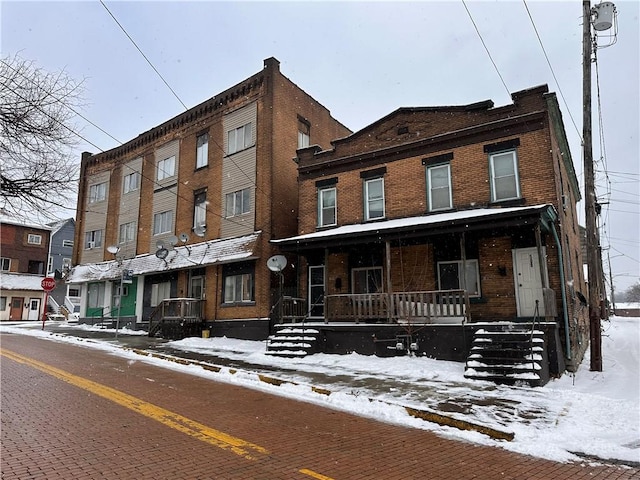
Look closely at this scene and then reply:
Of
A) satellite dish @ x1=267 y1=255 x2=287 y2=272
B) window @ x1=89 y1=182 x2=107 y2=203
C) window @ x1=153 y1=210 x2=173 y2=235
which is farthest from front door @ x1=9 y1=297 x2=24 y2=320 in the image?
satellite dish @ x1=267 y1=255 x2=287 y2=272

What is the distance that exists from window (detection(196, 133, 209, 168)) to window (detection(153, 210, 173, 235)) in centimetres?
341

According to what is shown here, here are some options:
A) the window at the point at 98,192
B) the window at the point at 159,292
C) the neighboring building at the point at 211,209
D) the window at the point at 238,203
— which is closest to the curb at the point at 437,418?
the neighboring building at the point at 211,209

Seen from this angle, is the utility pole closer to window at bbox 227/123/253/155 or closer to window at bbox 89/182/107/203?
window at bbox 227/123/253/155

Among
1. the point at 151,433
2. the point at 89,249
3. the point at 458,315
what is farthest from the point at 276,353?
the point at 89,249

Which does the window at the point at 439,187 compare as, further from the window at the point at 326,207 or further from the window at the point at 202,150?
the window at the point at 202,150

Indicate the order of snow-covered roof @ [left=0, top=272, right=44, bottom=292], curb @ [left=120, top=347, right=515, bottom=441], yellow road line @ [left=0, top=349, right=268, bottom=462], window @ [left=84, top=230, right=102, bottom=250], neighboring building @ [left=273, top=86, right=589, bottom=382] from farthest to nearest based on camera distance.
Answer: snow-covered roof @ [left=0, top=272, right=44, bottom=292], window @ [left=84, top=230, right=102, bottom=250], neighboring building @ [left=273, top=86, right=589, bottom=382], curb @ [left=120, top=347, right=515, bottom=441], yellow road line @ [left=0, top=349, right=268, bottom=462]

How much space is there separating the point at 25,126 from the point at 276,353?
32.0 feet

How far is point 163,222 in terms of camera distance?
25688 millimetres

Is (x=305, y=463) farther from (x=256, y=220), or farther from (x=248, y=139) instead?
(x=248, y=139)

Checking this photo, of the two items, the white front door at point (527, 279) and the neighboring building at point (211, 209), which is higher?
the neighboring building at point (211, 209)

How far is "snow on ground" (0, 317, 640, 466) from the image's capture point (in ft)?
20.8

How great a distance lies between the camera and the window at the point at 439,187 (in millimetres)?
15906

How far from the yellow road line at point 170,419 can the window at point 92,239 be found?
22074mm

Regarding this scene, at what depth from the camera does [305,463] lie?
4.98 meters
